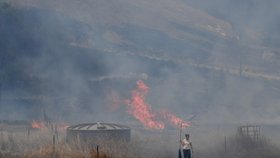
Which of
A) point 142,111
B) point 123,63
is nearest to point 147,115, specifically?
point 142,111

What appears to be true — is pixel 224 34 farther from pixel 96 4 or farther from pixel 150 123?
pixel 150 123

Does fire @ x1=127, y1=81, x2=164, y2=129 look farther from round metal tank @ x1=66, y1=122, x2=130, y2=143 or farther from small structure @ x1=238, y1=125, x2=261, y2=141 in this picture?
round metal tank @ x1=66, y1=122, x2=130, y2=143

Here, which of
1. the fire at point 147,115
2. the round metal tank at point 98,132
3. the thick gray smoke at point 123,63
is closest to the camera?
the round metal tank at point 98,132

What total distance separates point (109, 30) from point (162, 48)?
8.85 m

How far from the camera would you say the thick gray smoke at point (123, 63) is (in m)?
57.7

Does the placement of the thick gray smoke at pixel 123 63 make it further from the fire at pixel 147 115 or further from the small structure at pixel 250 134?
the small structure at pixel 250 134

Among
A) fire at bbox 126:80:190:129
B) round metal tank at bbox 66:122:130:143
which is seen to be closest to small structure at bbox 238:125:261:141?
round metal tank at bbox 66:122:130:143

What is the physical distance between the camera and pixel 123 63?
223ft

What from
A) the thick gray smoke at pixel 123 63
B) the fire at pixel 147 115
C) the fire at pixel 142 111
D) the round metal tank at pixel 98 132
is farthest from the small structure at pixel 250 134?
the thick gray smoke at pixel 123 63

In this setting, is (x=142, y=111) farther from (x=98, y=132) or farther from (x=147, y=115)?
(x=98, y=132)

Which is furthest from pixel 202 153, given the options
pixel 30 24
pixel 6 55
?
pixel 30 24

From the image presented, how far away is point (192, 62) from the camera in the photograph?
73000mm

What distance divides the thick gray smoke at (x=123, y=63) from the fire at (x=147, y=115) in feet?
6.42

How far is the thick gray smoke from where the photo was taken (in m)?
57.7
